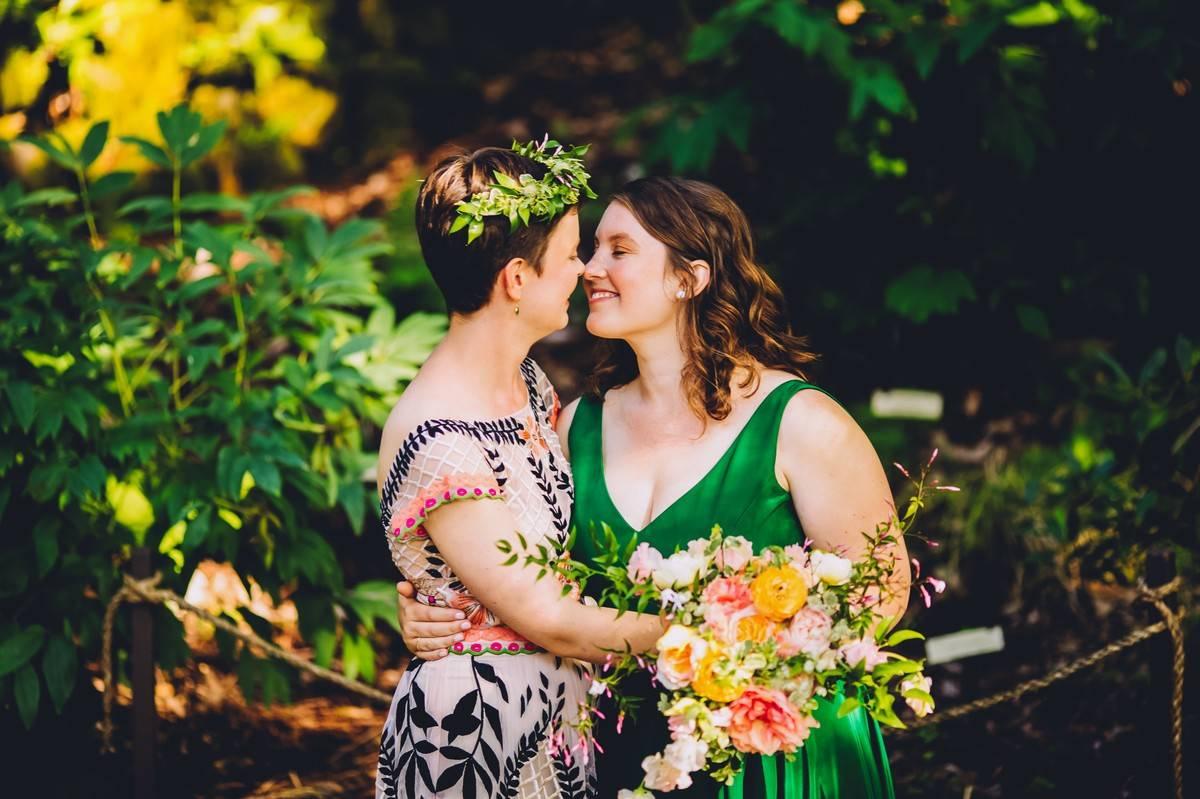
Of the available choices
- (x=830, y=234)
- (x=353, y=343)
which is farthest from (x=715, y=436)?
(x=830, y=234)

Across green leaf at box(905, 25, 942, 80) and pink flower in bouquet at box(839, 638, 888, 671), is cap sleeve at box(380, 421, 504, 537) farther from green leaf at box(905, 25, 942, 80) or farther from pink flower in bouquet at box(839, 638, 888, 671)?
green leaf at box(905, 25, 942, 80)

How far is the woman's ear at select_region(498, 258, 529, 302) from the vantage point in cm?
236

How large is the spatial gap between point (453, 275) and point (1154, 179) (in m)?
3.02

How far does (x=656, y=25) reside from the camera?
1018 centimetres

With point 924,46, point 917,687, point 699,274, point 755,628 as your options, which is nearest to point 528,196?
point 699,274

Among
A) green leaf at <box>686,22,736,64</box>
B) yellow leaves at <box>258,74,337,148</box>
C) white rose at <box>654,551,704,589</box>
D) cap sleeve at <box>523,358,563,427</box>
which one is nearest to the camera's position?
white rose at <box>654,551,704,589</box>

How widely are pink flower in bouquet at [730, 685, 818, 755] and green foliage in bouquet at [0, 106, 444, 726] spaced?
5.45 ft

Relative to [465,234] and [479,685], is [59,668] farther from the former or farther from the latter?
[465,234]

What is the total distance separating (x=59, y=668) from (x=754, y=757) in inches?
78.5

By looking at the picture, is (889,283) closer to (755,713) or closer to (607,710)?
(607,710)

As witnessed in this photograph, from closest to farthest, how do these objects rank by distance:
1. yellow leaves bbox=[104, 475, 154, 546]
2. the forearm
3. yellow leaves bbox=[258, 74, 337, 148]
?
the forearm, yellow leaves bbox=[104, 475, 154, 546], yellow leaves bbox=[258, 74, 337, 148]

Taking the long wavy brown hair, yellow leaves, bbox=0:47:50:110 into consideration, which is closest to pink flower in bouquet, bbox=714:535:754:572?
the long wavy brown hair

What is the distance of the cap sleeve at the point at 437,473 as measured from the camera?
2.24 meters

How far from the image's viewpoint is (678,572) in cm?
200
